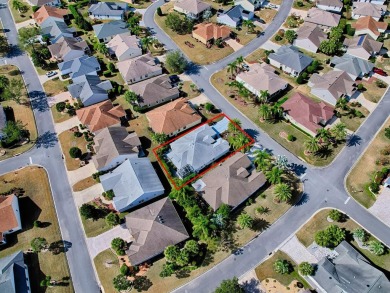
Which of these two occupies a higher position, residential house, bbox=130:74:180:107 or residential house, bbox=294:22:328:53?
residential house, bbox=294:22:328:53

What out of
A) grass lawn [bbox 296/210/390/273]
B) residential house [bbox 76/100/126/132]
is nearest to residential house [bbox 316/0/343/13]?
residential house [bbox 76/100/126/132]

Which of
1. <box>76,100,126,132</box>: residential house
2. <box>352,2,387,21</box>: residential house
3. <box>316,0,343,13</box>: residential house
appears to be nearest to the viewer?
<box>76,100,126,132</box>: residential house

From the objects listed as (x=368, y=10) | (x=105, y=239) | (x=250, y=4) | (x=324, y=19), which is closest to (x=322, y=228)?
(x=105, y=239)

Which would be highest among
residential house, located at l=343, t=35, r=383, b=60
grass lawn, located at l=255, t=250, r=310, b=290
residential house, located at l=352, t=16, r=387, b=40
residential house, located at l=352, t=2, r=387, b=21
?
residential house, located at l=352, t=2, r=387, b=21

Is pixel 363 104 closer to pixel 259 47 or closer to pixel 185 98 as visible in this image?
pixel 259 47

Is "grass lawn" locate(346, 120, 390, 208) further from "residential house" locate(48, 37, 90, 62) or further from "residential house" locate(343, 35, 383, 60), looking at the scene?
"residential house" locate(48, 37, 90, 62)

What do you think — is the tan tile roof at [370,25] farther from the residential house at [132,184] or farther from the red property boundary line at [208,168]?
the residential house at [132,184]

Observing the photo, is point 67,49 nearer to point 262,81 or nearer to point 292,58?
point 262,81
